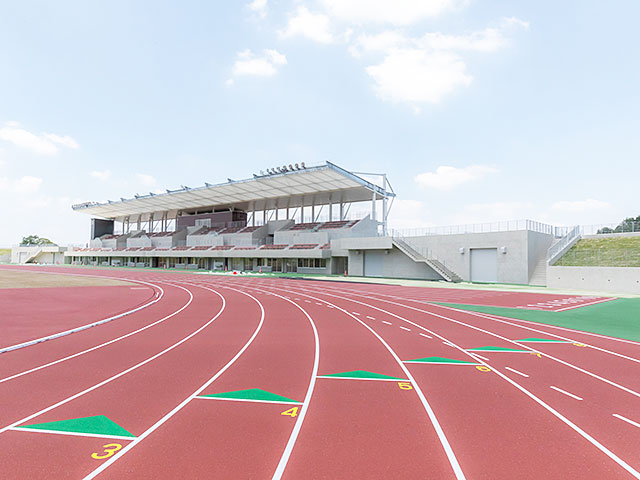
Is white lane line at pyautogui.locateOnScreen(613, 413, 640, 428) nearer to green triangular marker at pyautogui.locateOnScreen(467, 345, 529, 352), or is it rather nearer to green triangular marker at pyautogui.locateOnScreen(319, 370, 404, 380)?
green triangular marker at pyautogui.locateOnScreen(319, 370, 404, 380)

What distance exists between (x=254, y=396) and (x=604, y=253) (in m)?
32.7

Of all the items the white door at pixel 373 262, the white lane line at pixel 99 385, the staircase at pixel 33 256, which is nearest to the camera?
the white lane line at pixel 99 385

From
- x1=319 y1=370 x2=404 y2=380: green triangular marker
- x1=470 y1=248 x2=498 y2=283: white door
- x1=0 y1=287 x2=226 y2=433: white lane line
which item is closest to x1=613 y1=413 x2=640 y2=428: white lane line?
x1=319 y1=370 x2=404 y2=380: green triangular marker

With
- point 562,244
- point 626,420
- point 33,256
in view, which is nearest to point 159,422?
point 626,420

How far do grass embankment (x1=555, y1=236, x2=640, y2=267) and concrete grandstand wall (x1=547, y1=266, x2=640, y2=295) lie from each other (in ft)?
5.62

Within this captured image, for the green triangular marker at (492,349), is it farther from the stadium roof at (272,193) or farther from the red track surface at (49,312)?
the stadium roof at (272,193)

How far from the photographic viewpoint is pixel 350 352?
823 cm

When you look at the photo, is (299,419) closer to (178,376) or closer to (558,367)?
(178,376)

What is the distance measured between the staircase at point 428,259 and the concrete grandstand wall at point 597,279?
307 inches

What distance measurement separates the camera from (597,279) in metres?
26.1

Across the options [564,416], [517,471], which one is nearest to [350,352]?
[564,416]

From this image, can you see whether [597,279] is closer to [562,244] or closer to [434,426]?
[562,244]

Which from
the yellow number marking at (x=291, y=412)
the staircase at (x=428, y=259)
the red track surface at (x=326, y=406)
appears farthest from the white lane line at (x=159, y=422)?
the staircase at (x=428, y=259)

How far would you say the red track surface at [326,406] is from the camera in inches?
148
